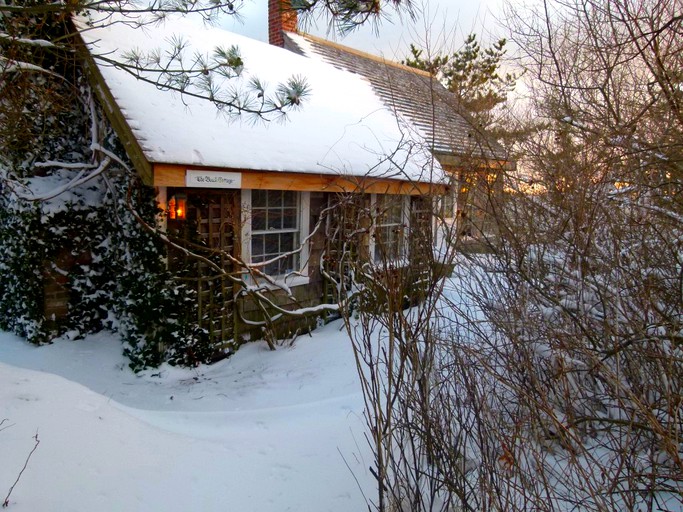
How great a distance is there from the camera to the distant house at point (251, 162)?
17.7 ft

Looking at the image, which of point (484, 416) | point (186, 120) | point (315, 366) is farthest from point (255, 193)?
point (484, 416)

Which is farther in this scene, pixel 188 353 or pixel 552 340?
pixel 188 353

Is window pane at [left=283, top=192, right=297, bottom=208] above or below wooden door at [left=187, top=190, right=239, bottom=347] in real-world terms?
above

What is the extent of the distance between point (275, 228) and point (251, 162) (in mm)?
1427

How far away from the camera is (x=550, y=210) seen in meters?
4.27

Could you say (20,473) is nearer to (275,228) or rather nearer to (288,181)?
(288,181)

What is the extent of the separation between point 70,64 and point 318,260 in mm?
4418

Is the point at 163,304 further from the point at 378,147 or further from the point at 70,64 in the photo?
the point at 378,147

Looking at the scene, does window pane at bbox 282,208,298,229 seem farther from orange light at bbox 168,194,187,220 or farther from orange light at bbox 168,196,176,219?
orange light at bbox 168,196,176,219

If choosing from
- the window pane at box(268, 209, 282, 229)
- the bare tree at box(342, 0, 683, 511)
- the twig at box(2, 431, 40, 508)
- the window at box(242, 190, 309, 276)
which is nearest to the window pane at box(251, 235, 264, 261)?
the window at box(242, 190, 309, 276)

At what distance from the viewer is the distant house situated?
5.40 meters

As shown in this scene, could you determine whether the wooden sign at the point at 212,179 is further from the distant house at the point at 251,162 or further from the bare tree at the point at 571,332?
the bare tree at the point at 571,332

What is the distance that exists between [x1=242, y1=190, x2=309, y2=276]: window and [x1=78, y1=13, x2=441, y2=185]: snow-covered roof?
73 centimetres

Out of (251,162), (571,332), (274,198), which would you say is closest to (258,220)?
(274,198)
